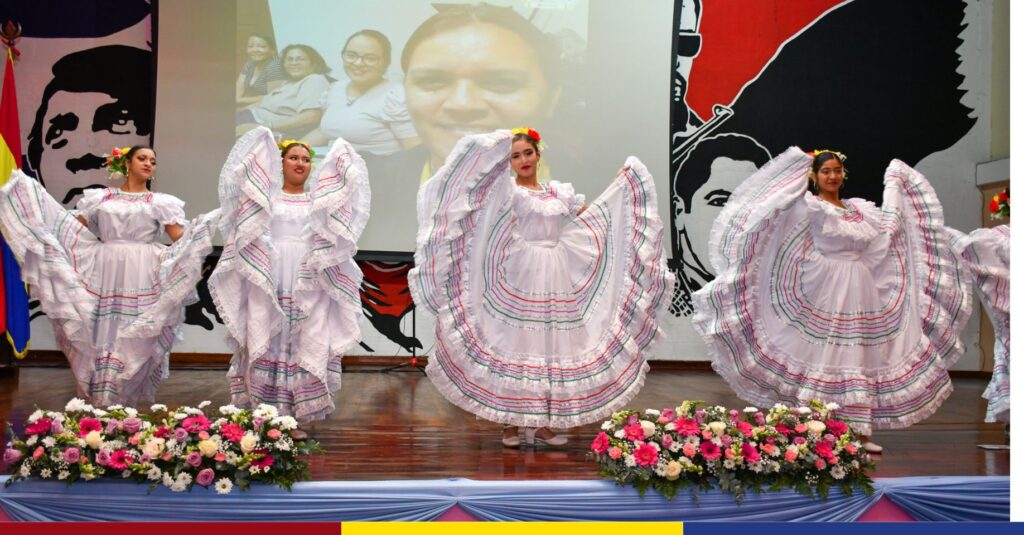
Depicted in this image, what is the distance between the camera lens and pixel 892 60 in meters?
8.30

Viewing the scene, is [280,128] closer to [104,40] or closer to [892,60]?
[104,40]

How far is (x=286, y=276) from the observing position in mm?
4039

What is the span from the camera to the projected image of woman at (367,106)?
296 inches

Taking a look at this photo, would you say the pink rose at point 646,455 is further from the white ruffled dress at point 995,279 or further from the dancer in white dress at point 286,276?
the white ruffled dress at point 995,279

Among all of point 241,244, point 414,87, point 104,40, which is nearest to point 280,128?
point 414,87

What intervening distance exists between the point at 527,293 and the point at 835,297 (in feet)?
5.09

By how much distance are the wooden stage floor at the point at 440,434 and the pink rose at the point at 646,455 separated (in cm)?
27

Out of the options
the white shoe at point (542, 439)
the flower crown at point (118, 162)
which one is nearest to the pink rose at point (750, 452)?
the white shoe at point (542, 439)

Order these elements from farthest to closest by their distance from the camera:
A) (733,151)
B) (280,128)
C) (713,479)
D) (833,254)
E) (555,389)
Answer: (733,151)
(280,128)
(833,254)
(555,389)
(713,479)

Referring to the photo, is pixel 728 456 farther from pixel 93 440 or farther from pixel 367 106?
pixel 367 106

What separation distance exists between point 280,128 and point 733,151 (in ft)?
13.2

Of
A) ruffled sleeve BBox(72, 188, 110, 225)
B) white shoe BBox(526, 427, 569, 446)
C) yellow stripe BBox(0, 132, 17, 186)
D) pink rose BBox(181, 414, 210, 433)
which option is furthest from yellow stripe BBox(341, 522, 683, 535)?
yellow stripe BBox(0, 132, 17, 186)

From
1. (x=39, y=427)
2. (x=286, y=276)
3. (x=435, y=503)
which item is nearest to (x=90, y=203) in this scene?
(x=286, y=276)

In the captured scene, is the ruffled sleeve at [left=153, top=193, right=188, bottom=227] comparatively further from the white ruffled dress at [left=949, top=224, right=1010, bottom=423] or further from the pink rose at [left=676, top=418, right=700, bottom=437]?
the white ruffled dress at [left=949, top=224, right=1010, bottom=423]
